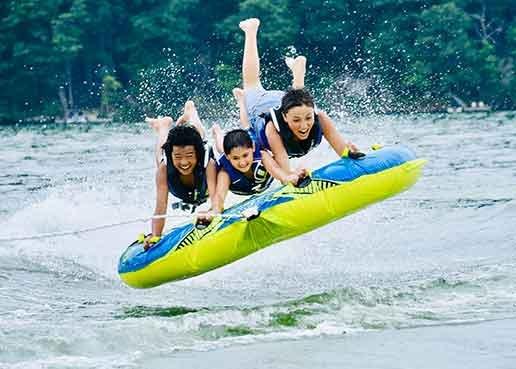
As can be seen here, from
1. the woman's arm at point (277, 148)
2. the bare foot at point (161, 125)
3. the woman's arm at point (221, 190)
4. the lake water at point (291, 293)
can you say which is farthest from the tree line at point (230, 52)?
the woman's arm at point (221, 190)

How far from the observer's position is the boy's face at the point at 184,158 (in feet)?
25.6

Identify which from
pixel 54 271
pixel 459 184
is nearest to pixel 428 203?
pixel 459 184

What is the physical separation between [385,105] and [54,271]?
1021 inches

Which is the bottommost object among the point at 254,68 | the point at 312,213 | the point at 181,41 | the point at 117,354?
the point at 117,354

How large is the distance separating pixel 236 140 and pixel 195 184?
1.78ft


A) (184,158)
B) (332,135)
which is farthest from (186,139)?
(332,135)

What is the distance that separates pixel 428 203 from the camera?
12852 mm

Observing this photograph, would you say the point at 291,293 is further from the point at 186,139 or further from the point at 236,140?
the point at 186,139

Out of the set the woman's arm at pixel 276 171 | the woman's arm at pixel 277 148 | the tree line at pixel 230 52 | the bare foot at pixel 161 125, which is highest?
the tree line at pixel 230 52

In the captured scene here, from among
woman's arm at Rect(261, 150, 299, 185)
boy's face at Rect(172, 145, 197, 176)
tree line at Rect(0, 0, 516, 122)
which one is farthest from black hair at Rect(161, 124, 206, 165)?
tree line at Rect(0, 0, 516, 122)

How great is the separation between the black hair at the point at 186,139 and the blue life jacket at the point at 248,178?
170mm

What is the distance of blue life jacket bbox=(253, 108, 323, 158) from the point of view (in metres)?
7.96

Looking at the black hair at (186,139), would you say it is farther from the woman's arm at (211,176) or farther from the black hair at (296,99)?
the black hair at (296,99)

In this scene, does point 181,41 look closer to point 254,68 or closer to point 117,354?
point 254,68
